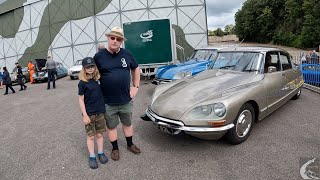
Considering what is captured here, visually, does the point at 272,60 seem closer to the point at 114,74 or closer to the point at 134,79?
the point at 134,79

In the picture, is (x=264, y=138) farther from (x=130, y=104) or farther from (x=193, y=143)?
(x=130, y=104)

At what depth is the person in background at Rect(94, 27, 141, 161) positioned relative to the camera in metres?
3.64

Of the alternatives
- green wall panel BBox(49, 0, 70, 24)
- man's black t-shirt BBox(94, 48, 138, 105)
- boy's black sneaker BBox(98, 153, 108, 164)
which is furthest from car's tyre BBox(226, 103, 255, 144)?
green wall panel BBox(49, 0, 70, 24)

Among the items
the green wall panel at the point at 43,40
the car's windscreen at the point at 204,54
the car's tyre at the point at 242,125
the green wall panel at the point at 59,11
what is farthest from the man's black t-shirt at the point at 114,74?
the green wall panel at the point at 43,40

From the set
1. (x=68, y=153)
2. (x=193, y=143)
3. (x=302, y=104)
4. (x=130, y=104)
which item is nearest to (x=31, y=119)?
(x=68, y=153)

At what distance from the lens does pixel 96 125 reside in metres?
3.71

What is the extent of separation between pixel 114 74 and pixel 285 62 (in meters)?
4.16

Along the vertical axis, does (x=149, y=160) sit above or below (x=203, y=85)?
below

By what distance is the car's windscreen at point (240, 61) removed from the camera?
5098mm

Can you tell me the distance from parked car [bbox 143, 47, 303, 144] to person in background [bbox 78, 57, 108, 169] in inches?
36.2

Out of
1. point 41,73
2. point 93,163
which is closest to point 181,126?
point 93,163

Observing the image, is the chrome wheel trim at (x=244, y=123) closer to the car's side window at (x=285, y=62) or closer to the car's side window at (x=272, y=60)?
the car's side window at (x=272, y=60)

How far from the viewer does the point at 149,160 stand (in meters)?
3.81

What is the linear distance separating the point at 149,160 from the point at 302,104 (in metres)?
4.66
